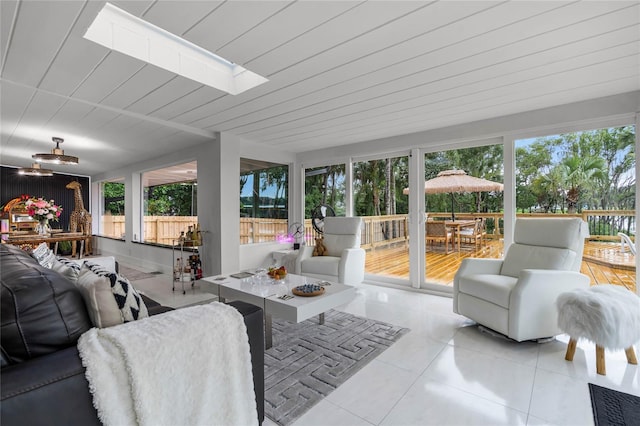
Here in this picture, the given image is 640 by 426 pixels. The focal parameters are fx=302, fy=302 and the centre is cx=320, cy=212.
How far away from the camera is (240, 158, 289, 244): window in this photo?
4.76m

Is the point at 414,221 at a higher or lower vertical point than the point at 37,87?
lower

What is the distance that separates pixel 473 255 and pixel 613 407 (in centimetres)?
224

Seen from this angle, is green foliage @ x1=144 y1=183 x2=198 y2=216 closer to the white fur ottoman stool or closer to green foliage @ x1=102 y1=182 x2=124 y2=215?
green foliage @ x1=102 y1=182 x2=124 y2=215

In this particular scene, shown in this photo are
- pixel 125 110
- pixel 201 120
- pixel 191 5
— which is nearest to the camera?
pixel 191 5

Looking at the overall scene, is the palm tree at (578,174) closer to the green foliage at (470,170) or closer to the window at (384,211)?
the green foliage at (470,170)

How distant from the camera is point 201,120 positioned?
11.6 feet

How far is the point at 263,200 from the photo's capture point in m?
5.16

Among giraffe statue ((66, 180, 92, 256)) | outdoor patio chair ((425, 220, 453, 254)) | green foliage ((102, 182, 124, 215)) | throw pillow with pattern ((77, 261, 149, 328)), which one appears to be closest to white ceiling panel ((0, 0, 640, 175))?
outdoor patio chair ((425, 220, 453, 254))

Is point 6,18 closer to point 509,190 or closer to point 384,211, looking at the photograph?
point 384,211

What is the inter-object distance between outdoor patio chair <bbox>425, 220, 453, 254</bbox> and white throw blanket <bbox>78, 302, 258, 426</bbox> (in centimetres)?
331

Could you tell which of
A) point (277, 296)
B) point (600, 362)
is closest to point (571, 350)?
point (600, 362)

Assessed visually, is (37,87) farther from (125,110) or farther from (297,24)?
(297,24)

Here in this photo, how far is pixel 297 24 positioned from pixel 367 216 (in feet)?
10.6

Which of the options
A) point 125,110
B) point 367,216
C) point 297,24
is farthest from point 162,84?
point 367,216
